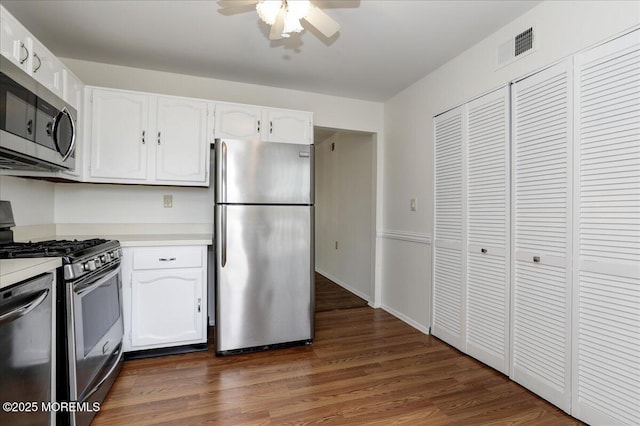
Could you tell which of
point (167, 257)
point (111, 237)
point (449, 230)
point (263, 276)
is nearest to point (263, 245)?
point (263, 276)

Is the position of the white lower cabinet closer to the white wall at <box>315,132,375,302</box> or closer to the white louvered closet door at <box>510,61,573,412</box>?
the white wall at <box>315,132,375,302</box>

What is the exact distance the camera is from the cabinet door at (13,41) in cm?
151

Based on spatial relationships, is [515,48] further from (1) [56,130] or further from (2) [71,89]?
(2) [71,89]

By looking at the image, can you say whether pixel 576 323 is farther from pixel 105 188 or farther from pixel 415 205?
pixel 105 188

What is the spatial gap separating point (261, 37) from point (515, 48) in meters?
1.84

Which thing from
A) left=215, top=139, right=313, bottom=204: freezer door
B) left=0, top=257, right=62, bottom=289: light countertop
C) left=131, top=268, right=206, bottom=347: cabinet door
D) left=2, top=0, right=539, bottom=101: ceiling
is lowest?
left=131, top=268, right=206, bottom=347: cabinet door

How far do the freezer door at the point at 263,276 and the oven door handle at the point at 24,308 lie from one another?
1.15 metres

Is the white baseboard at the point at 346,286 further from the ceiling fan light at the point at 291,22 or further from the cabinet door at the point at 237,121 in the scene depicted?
the ceiling fan light at the point at 291,22

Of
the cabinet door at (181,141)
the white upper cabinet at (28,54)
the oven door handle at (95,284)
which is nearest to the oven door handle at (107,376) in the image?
the oven door handle at (95,284)

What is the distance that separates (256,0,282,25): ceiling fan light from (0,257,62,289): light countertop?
63.8 inches

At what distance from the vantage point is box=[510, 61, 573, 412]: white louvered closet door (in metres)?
1.77

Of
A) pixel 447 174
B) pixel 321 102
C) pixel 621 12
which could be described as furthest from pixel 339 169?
pixel 621 12

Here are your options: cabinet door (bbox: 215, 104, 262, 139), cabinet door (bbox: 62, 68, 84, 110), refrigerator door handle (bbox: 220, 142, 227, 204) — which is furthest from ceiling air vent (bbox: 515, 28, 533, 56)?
cabinet door (bbox: 62, 68, 84, 110)

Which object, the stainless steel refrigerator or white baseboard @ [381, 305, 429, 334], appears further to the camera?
white baseboard @ [381, 305, 429, 334]
